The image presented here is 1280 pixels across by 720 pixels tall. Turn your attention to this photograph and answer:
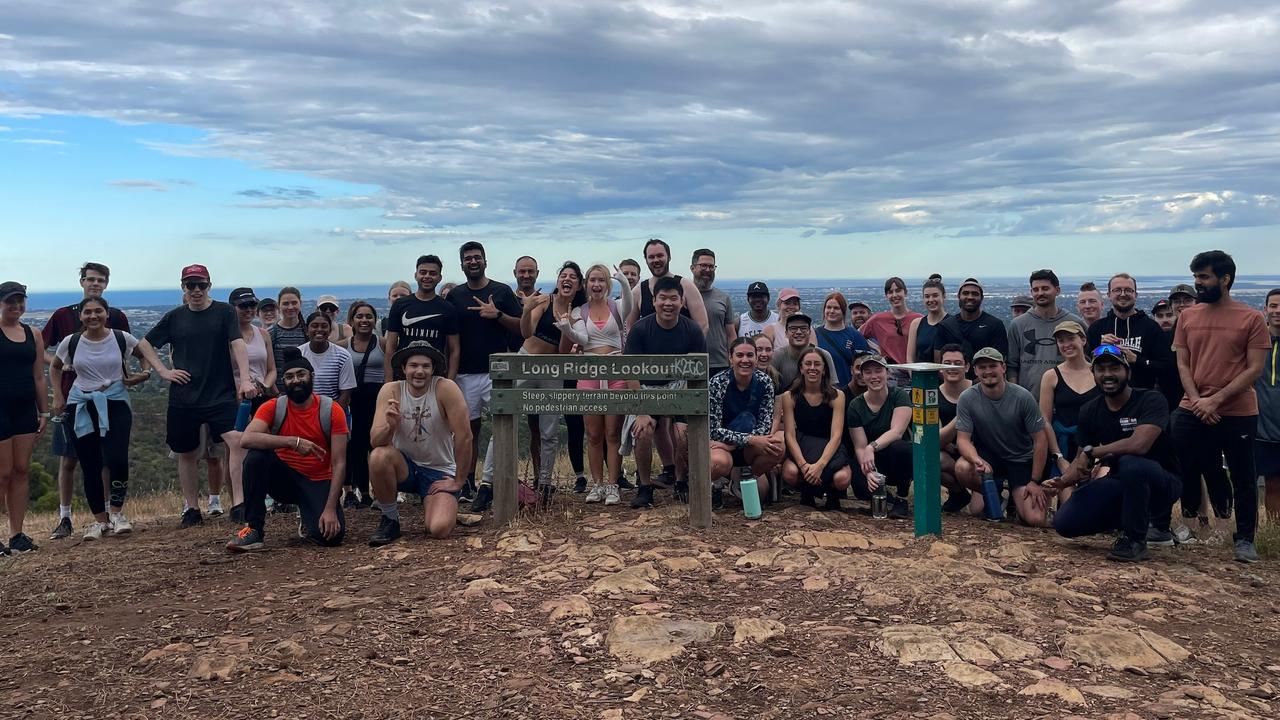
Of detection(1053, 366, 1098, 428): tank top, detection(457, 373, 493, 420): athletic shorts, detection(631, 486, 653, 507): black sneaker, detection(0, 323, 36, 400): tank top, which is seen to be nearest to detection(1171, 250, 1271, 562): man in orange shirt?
detection(1053, 366, 1098, 428): tank top

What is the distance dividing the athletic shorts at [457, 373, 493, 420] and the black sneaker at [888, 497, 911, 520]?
3654mm

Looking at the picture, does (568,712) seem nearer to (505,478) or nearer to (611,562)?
(611,562)

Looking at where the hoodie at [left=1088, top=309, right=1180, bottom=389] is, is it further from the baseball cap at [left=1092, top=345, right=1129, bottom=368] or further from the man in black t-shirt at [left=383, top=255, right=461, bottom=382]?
the man in black t-shirt at [left=383, top=255, right=461, bottom=382]

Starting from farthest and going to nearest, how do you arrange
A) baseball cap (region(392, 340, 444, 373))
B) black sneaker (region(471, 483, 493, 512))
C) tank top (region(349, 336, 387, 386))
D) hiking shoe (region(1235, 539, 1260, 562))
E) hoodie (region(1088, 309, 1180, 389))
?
tank top (region(349, 336, 387, 386))
black sneaker (region(471, 483, 493, 512))
hoodie (region(1088, 309, 1180, 389))
baseball cap (region(392, 340, 444, 373))
hiking shoe (region(1235, 539, 1260, 562))

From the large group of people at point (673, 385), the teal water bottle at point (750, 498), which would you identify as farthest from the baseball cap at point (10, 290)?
the teal water bottle at point (750, 498)

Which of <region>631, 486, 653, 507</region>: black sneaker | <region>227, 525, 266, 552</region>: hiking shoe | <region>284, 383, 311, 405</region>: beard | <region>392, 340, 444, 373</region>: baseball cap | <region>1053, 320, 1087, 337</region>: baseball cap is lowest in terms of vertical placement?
<region>227, 525, 266, 552</region>: hiking shoe

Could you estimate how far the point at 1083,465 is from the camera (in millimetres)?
7371

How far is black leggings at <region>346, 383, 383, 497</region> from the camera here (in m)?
9.15

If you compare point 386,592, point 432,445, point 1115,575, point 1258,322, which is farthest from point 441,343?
point 1258,322

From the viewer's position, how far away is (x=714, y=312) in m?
9.33

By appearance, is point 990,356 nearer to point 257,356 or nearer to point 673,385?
point 673,385

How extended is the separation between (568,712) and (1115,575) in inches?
156

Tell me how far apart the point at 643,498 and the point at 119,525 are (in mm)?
4485

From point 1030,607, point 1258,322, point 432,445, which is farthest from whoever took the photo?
point 432,445
